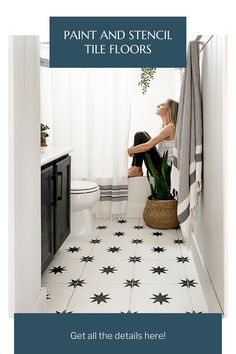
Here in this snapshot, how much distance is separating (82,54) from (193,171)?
1434 mm

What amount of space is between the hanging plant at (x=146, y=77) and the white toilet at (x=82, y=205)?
135cm

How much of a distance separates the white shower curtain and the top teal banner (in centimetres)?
258

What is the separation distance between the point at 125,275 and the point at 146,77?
7.47 ft

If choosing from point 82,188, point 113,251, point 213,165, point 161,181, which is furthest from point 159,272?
point 161,181

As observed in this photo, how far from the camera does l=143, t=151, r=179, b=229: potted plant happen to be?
3475mm

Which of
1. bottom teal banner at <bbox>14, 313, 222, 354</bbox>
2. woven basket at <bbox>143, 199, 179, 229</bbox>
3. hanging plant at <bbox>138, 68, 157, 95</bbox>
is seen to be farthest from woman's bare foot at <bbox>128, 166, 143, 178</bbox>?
bottom teal banner at <bbox>14, 313, 222, 354</bbox>

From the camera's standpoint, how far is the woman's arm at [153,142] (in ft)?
11.7

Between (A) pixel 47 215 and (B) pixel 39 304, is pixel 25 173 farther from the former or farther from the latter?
(A) pixel 47 215

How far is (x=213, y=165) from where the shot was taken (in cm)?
205

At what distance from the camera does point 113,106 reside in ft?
12.5

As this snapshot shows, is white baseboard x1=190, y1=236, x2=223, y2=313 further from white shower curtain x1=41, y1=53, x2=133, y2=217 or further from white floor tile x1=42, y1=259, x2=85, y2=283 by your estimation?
white shower curtain x1=41, y1=53, x2=133, y2=217

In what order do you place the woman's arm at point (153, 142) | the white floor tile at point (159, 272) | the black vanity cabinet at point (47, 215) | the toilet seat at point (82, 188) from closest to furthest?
1. the black vanity cabinet at point (47, 215)
2. the white floor tile at point (159, 272)
3. the toilet seat at point (82, 188)
4. the woman's arm at point (153, 142)

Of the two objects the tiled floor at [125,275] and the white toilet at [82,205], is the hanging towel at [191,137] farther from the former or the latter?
the white toilet at [82,205]

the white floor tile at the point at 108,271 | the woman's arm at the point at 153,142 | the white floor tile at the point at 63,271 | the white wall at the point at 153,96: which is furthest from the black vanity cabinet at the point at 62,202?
the white wall at the point at 153,96
